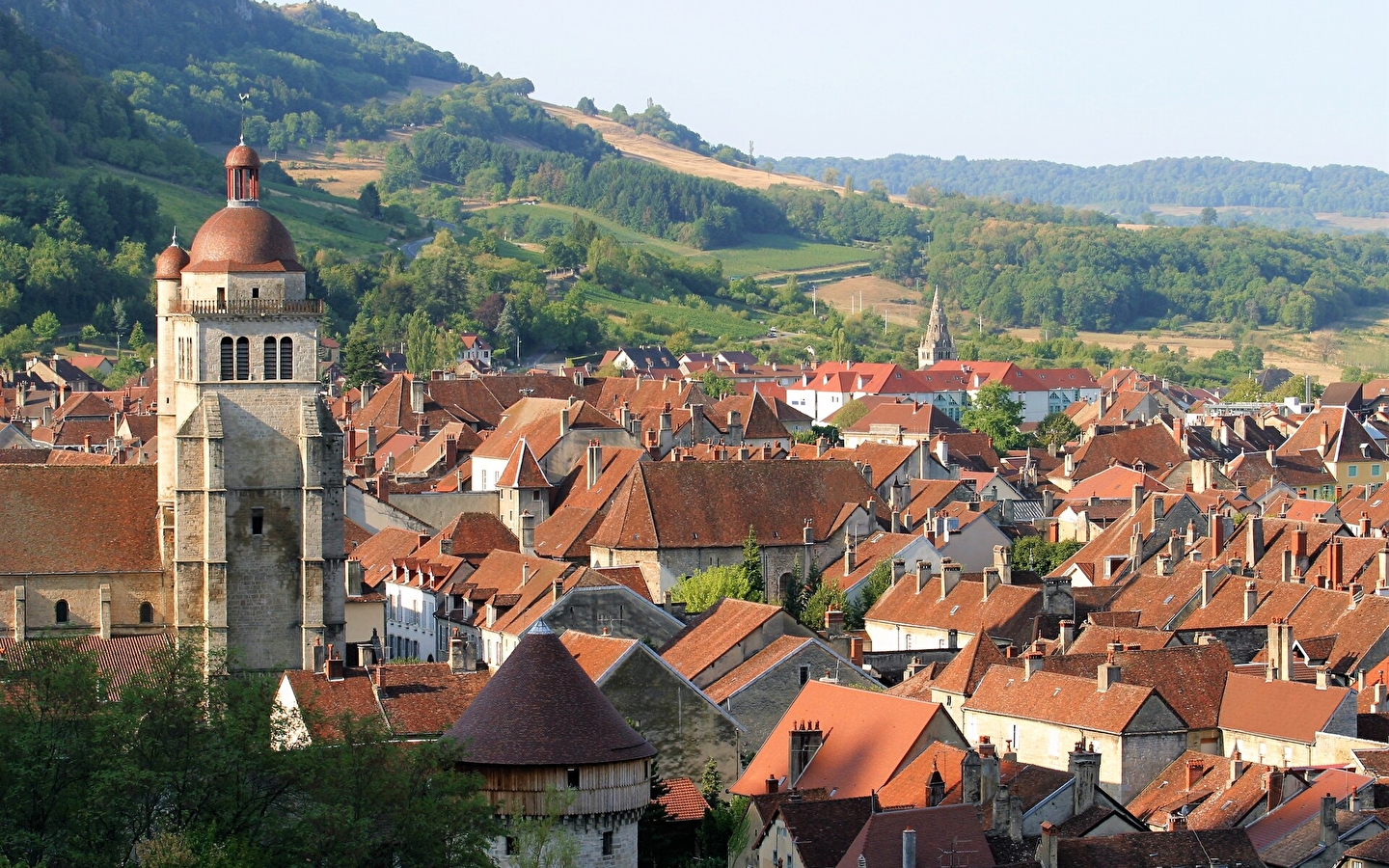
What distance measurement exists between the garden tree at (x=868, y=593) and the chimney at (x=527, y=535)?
1035cm

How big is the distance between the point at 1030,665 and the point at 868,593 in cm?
1889

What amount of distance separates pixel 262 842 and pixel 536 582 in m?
30.0

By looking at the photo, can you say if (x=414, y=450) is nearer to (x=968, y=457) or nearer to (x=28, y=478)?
(x=968, y=457)

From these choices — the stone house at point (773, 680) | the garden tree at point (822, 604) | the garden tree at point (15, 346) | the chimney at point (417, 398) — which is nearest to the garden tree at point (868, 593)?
the garden tree at point (822, 604)

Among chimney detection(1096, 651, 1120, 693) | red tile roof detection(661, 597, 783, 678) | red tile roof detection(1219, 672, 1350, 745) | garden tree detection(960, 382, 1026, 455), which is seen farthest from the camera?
garden tree detection(960, 382, 1026, 455)

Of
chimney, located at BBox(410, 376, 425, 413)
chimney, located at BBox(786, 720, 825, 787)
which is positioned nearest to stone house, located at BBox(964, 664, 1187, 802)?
chimney, located at BBox(786, 720, 825, 787)

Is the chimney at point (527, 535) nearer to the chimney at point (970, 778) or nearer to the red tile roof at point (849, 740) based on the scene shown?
the red tile roof at point (849, 740)

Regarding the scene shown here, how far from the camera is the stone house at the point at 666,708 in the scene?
43.9m

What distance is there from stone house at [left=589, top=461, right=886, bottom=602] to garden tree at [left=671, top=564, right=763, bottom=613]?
6.55 feet

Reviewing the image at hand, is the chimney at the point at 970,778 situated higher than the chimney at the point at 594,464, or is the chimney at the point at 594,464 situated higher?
the chimney at the point at 970,778

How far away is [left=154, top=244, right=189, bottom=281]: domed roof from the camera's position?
197ft

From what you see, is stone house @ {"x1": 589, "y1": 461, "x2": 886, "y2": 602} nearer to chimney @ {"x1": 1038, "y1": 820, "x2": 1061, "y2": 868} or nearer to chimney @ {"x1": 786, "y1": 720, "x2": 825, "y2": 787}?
chimney @ {"x1": 786, "y1": 720, "x2": 825, "y2": 787}

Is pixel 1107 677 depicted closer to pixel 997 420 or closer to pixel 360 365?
pixel 997 420

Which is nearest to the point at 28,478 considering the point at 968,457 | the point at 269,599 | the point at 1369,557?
the point at 269,599
